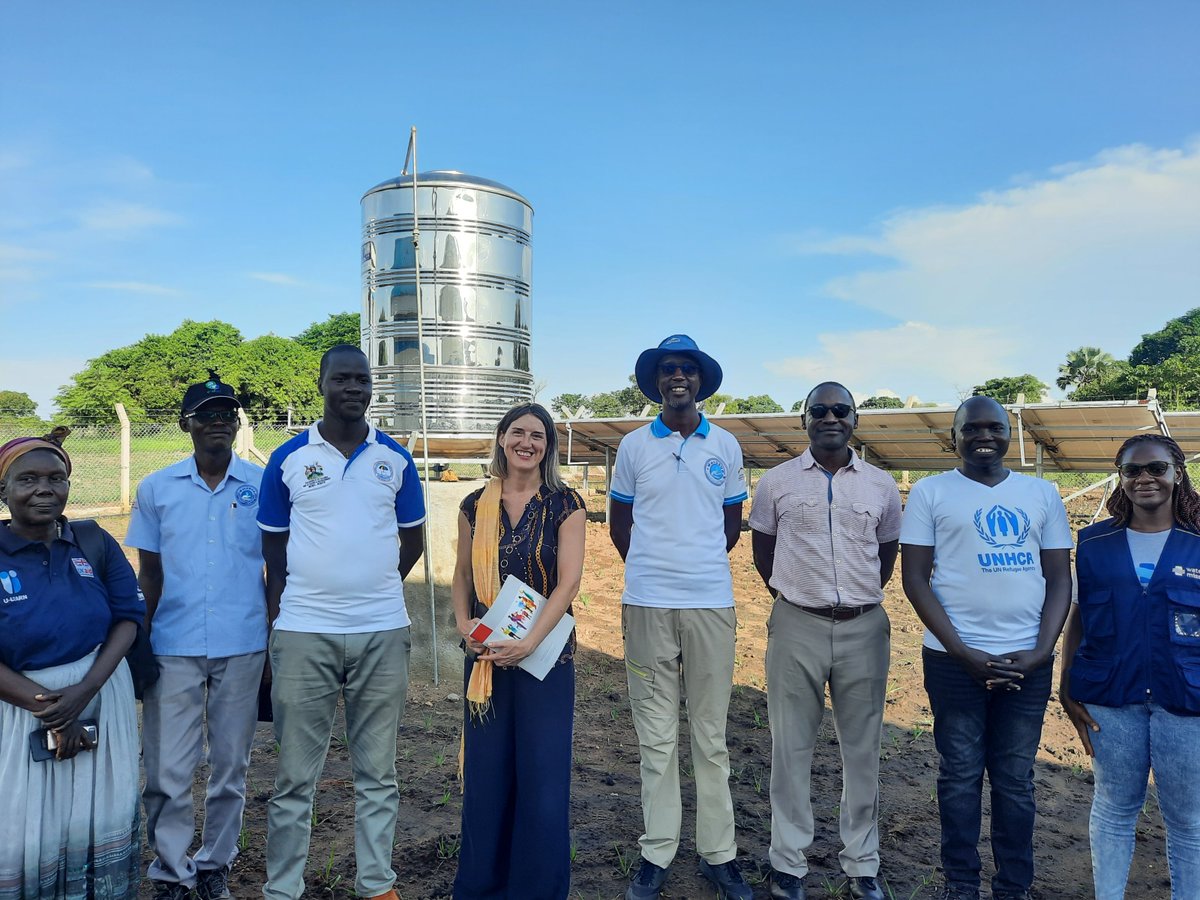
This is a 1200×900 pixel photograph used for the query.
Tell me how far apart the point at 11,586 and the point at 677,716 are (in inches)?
102

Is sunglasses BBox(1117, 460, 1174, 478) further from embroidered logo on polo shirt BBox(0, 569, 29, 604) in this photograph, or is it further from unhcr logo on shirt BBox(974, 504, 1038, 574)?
embroidered logo on polo shirt BBox(0, 569, 29, 604)

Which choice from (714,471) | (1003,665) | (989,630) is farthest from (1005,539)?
(714,471)

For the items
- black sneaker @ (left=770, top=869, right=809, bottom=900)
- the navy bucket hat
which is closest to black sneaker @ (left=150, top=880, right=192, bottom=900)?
black sneaker @ (left=770, top=869, right=809, bottom=900)

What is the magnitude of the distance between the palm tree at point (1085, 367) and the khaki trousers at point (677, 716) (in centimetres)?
4624

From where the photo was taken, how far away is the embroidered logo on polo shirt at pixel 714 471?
3781 mm

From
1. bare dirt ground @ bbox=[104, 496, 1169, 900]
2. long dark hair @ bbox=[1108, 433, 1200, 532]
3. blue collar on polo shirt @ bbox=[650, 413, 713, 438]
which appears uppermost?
blue collar on polo shirt @ bbox=[650, 413, 713, 438]

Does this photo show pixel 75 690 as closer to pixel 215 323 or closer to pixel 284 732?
pixel 284 732

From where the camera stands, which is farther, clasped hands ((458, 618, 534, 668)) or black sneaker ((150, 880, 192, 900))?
black sneaker ((150, 880, 192, 900))

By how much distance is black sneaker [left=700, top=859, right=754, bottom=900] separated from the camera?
3539 millimetres

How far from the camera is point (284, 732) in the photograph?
3.19 metres

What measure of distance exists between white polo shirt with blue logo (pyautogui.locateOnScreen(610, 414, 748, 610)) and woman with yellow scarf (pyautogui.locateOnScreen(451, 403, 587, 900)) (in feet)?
1.79

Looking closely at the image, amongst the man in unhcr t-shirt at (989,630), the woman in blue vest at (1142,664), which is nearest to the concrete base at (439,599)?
the man in unhcr t-shirt at (989,630)

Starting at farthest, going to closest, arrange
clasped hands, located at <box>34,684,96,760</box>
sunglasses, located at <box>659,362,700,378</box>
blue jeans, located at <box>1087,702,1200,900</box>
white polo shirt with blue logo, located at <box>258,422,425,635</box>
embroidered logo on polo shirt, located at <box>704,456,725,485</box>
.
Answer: sunglasses, located at <box>659,362,700,378</box>, embroidered logo on polo shirt, located at <box>704,456,725,485</box>, white polo shirt with blue logo, located at <box>258,422,425,635</box>, blue jeans, located at <box>1087,702,1200,900</box>, clasped hands, located at <box>34,684,96,760</box>

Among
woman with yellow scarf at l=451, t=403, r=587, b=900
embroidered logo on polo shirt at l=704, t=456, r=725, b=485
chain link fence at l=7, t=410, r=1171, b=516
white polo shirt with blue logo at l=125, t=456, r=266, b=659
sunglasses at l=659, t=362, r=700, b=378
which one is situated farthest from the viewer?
chain link fence at l=7, t=410, r=1171, b=516
